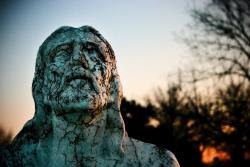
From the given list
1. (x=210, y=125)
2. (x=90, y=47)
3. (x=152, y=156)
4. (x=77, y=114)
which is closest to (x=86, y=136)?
(x=77, y=114)

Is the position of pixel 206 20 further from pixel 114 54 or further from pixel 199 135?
pixel 114 54

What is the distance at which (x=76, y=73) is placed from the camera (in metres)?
3.07

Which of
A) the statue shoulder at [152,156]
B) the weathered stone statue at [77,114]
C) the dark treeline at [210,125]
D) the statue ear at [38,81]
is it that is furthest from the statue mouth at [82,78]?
the dark treeline at [210,125]

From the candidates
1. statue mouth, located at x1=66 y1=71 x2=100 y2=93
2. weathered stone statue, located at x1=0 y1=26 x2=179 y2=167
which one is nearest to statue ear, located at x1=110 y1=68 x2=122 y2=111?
weathered stone statue, located at x1=0 y1=26 x2=179 y2=167

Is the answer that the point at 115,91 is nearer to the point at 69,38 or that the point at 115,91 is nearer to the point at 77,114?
the point at 77,114

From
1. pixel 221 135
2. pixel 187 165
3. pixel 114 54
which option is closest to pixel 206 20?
pixel 221 135

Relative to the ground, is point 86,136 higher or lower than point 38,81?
lower

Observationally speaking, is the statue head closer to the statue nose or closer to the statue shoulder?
the statue nose

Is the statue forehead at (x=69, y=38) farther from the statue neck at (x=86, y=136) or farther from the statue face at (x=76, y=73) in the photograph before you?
the statue neck at (x=86, y=136)

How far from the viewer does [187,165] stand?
2030cm

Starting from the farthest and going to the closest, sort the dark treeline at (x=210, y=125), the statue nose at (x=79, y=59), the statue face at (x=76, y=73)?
the dark treeline at (x=210, y=125) → the statue nose at (x=79, y=59) → the statue face at (x=76, y=73)

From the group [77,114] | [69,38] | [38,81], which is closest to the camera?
[77,114]

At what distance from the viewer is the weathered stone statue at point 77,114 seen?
10.0 ft

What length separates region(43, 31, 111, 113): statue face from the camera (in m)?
3.00
